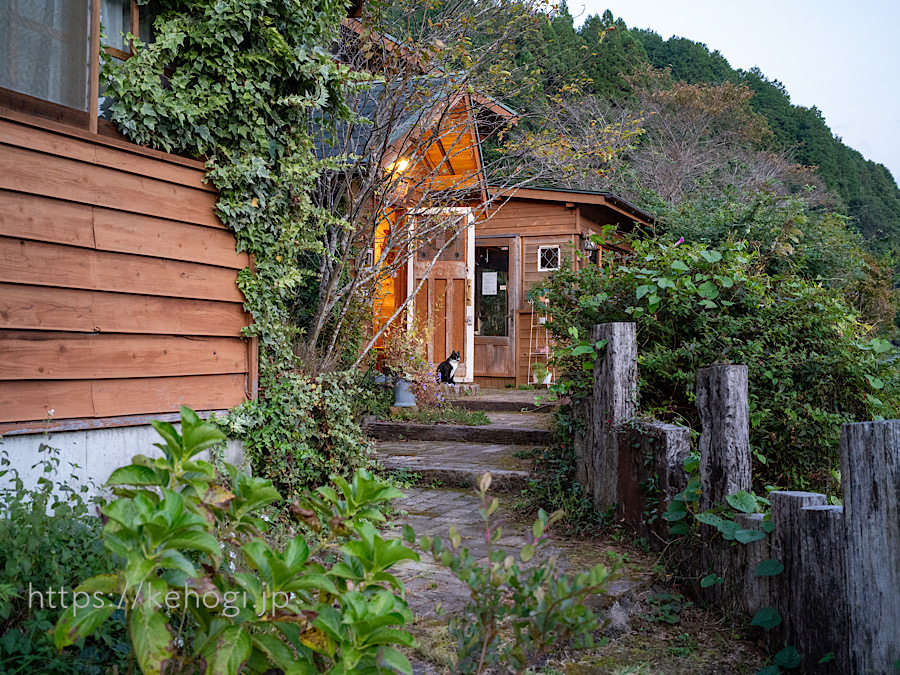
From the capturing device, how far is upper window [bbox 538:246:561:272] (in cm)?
1239

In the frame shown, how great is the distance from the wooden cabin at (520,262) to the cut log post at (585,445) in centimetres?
707

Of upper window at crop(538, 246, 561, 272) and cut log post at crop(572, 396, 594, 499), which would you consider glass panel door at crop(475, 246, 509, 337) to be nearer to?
upper window at crop(538, 246, 561, 272)

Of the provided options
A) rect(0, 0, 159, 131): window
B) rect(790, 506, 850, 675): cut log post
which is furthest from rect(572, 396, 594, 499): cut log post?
rect(0, 0, 159, 131): window

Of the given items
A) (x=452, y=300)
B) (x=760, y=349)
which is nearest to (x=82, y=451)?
(x=760, y=349)

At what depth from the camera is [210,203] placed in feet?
14.6

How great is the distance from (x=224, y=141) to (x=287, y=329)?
1328mm

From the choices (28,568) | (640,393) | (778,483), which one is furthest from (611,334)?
(28,568)

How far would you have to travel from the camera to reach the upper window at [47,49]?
356 cm

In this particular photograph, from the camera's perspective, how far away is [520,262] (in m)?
12.5

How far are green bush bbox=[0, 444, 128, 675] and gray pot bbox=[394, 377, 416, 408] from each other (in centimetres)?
625

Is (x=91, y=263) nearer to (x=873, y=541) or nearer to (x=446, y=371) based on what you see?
(x=873, y=541)

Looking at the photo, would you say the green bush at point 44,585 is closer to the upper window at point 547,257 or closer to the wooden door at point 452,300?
the wooden door at point 452,300

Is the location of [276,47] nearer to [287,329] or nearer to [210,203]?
[210,203]

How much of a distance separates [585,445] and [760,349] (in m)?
1.30
